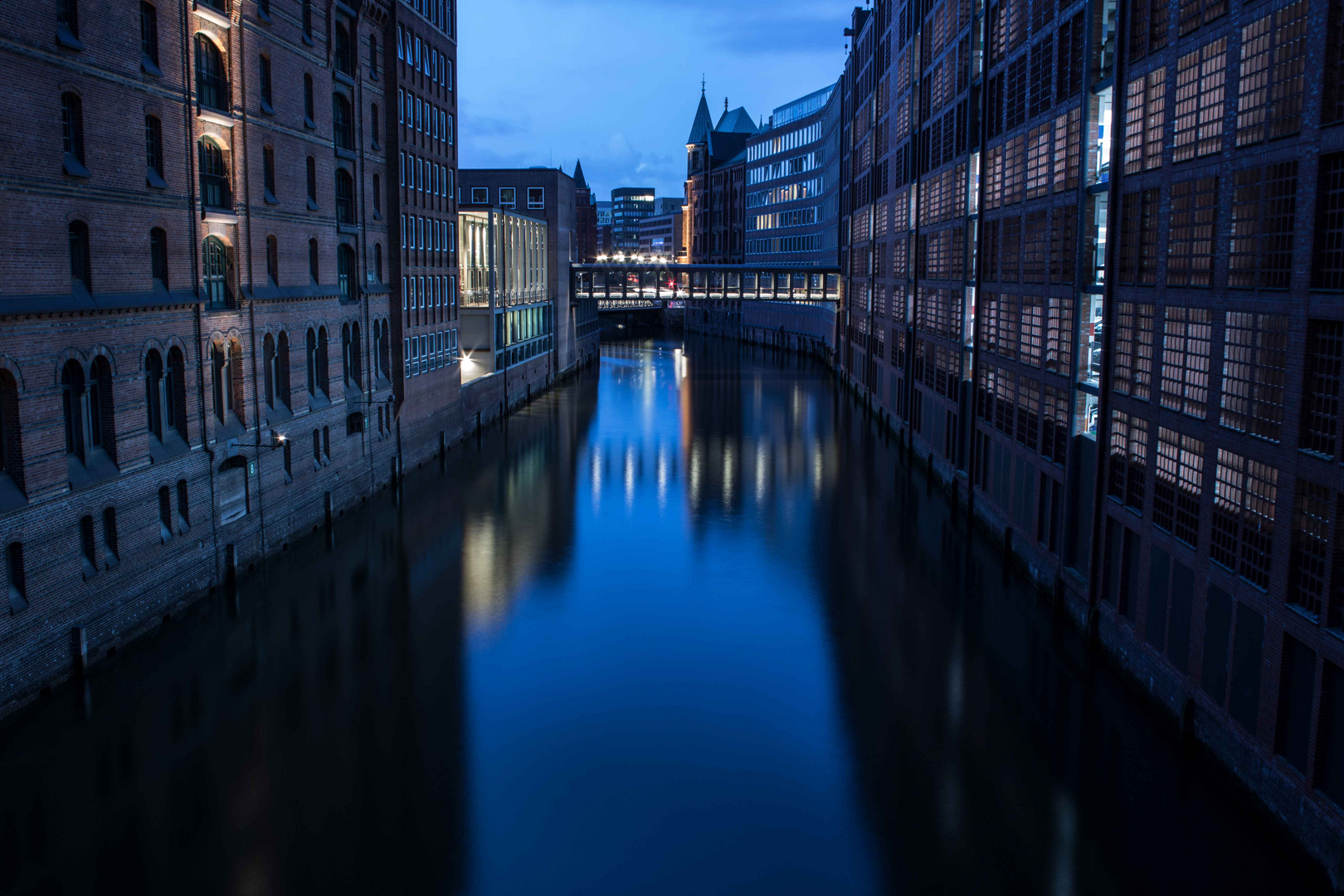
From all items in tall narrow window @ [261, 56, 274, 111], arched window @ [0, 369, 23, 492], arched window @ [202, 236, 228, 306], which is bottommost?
arched window @ [0, 369, 23, 492]

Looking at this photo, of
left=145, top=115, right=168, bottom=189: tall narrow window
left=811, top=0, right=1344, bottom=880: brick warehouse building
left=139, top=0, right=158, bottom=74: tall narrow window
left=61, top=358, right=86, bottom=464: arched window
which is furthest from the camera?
left=145, top=115, right=168, bottom=189: tall narrow window

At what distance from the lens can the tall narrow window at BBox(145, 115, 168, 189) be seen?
2459 cm

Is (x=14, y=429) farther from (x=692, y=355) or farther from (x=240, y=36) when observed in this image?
(x=692, y=355)

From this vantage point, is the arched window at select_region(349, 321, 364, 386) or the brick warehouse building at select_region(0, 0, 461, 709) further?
the arched window at select_region(349, 321, 364, 386)

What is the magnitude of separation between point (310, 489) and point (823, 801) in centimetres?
2257

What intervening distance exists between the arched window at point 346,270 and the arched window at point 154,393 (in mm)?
13214

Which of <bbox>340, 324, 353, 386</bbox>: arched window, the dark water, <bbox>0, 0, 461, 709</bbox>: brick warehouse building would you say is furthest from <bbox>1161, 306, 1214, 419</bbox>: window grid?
<bbox>340, 324, 353, 386</bbox>: arched window

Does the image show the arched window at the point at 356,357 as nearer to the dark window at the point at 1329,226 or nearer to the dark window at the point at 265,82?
the dark window at the point at 265,82

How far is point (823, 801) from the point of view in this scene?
57.7 ft

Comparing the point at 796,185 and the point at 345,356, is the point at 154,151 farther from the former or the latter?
the point at 796,185

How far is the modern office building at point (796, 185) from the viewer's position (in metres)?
102

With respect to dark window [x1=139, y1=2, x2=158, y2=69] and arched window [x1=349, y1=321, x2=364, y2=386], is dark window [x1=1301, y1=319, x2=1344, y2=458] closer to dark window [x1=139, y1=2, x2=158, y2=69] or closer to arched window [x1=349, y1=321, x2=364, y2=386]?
dark window [x1=139, y1=2, x2=158, y2=69]

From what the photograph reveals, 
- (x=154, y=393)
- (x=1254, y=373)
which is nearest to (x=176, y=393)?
(x=154, y=393)

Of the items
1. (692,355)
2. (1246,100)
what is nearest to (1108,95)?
(1246,100)
